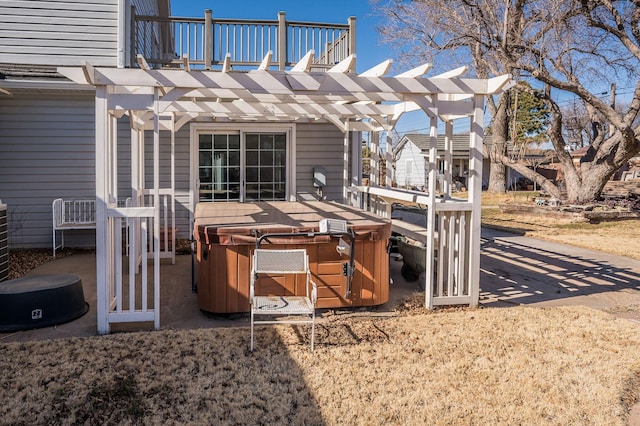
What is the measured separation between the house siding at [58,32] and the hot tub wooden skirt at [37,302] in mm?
5114

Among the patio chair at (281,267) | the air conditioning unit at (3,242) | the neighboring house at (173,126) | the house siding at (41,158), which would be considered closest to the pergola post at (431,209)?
the neighboring house at (173,126)

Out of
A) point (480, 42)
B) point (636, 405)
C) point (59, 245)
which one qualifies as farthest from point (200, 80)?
point (480, 42)

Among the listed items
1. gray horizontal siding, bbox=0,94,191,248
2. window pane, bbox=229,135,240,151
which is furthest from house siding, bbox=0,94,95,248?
window pane, bbox=229,135,240,151

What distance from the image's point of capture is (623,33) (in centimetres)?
1304

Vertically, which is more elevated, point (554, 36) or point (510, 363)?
point (554, 36)

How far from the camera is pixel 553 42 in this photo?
1282cm

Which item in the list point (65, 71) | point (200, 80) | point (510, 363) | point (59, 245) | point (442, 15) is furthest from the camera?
point (442, 15)

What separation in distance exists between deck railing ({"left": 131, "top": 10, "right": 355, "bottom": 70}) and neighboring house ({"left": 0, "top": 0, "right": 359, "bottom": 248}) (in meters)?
0.02

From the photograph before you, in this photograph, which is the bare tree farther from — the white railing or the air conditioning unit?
the air conditioning unit

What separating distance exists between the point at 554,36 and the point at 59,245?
40.1 ft

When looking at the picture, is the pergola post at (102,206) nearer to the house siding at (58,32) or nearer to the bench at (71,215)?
the bench at (71,215)

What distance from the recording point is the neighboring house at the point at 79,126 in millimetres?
8078

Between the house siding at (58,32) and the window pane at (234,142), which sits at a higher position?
the house siding at (58,32)

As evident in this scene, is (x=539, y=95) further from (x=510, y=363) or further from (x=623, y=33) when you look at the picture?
(x=510, y=363)
